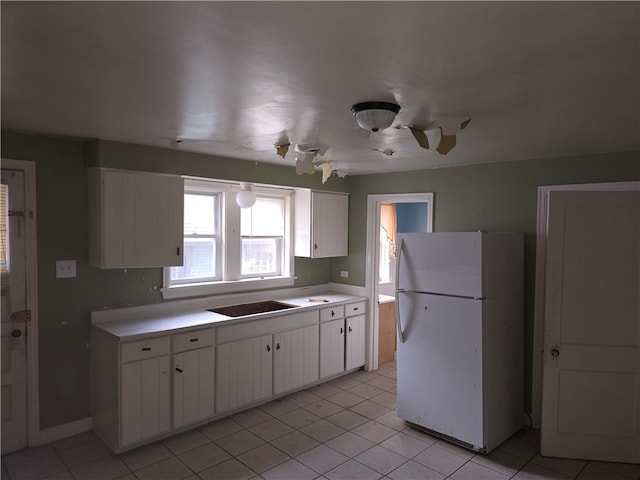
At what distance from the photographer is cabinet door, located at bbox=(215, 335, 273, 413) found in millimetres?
3547

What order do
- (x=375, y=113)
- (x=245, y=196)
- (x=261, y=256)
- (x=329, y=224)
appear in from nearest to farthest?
(x=375, y=113) → (x=245, y=196) → (x=261, y=256) → (x=329, y=224)

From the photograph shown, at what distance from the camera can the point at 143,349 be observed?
3.09 meters

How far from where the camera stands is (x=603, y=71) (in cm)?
169

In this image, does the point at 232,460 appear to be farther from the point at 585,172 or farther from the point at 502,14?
the point at 585,172

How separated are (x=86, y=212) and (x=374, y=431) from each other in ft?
9.09

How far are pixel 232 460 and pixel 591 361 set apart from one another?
2565mm

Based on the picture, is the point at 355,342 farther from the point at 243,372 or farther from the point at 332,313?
the point at 243,372

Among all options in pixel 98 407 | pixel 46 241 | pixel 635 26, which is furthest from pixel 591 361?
pixel 46 241

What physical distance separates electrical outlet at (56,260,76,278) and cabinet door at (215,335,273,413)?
1209 mm

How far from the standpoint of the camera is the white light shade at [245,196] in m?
4.05

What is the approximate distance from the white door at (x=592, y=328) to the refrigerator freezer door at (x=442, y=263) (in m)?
0.53

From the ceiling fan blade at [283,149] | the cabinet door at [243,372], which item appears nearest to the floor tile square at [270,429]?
the cabinet door at [243,372]

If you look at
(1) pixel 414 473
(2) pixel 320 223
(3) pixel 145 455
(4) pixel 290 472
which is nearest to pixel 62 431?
(3) pixel 145 455

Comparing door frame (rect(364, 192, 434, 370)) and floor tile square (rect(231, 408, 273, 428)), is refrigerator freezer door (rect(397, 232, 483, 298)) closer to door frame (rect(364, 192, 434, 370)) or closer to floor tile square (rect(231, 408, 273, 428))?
door frame (rect(364, 192, 434, 370))
